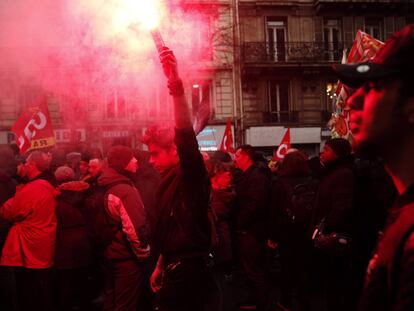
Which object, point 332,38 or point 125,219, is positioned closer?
point 125,219

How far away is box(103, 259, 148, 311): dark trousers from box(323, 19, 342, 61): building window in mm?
18591

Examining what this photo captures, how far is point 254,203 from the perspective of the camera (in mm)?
5410

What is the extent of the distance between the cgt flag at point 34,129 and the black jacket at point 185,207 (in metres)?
5.78

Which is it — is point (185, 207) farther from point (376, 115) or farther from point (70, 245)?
point (70, 245)

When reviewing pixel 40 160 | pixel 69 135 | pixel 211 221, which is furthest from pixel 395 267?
pixel 69 135

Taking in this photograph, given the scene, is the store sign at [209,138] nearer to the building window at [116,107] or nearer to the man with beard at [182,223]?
the building window at [116,107]

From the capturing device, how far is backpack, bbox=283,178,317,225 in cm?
500

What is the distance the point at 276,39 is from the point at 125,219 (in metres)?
18.3

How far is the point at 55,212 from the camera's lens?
15.9 feet

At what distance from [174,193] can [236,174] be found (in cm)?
536

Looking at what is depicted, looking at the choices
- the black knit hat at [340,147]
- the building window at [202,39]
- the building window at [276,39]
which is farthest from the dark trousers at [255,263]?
the building window at [276,39]

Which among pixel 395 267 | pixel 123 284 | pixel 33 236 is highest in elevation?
pixel 395 267

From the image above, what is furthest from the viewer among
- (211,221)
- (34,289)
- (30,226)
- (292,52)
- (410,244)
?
(292,52)

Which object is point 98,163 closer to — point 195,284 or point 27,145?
point 27,145
